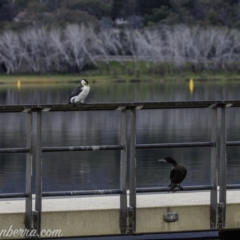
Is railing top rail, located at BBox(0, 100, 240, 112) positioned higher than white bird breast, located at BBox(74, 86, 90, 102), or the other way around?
white bird breast, located at BBox(74, 86, 90, 102)

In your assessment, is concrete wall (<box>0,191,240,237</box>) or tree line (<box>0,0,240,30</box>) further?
tree line (<box>0,0,240,30</box>)

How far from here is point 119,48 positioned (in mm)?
114062

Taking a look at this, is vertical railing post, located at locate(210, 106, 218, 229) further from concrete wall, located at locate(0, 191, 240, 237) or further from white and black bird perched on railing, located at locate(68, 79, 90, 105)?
white and black bird perched on railing, located at locate(68, 79, 90, 105)

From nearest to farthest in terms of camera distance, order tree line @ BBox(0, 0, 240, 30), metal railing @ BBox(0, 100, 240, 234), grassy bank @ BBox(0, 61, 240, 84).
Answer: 1. metal railing @ BBox(0, 100, 240, 234)
2. grassy bank @ BBox(0, 61, 240, 84)
3. tree line @ BBox(0, 0, 240, 30)

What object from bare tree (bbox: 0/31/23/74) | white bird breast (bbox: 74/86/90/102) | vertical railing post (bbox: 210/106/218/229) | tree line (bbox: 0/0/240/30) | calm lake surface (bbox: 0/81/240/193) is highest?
tree line (bbox: 0/0/240/30)

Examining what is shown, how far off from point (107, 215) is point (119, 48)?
349ft

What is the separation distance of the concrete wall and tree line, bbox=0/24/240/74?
3647 inches

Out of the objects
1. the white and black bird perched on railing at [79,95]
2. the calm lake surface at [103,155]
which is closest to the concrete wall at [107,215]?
the white and black bird perched on railing at [79,95]

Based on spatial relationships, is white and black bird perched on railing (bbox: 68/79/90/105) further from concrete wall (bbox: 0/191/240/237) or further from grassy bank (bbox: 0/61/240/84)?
grassy bank (bbox: 0/61/240/84)

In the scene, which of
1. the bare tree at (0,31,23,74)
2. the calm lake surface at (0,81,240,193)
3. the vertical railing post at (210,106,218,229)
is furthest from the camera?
the bare tree at (0,31,23,74)

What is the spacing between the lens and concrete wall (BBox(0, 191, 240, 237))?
797cm

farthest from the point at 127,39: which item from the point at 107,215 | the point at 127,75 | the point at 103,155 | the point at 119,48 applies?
the point at 107,215

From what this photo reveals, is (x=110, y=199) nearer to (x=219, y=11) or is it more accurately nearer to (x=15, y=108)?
(x=15, y=108)

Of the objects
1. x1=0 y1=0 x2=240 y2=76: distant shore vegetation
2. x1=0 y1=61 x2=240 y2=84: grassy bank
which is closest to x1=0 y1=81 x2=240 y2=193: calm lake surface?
x1=0 y1=61 x2=240 y2=84: grassy bank
